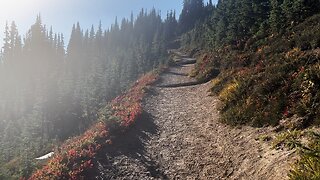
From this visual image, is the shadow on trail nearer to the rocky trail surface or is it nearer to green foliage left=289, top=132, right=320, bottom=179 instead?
the rocky trail surface

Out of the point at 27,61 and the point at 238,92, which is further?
the point at 27,61

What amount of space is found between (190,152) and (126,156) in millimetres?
2990

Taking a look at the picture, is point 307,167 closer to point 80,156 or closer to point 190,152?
point 190,152

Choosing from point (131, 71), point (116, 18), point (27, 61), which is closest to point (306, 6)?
point (131, 71)

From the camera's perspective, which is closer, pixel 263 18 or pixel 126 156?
pixel 126 156

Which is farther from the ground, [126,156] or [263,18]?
[263,18]

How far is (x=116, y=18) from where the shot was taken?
16438 cm

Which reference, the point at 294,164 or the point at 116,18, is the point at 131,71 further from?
the point at 116,18

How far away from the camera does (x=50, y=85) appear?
5872 centimetres

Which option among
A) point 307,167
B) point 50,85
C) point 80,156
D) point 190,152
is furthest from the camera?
point 50,85

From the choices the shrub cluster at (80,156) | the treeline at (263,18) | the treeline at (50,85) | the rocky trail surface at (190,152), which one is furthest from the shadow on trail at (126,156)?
the treeline at (263,18)

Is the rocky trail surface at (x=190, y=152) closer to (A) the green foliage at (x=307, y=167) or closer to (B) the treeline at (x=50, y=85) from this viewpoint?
(A) the green foliage at (x=307, y=167)

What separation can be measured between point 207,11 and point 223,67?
127088 millimetres

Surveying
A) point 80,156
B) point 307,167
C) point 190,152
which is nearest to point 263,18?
point 190,152
